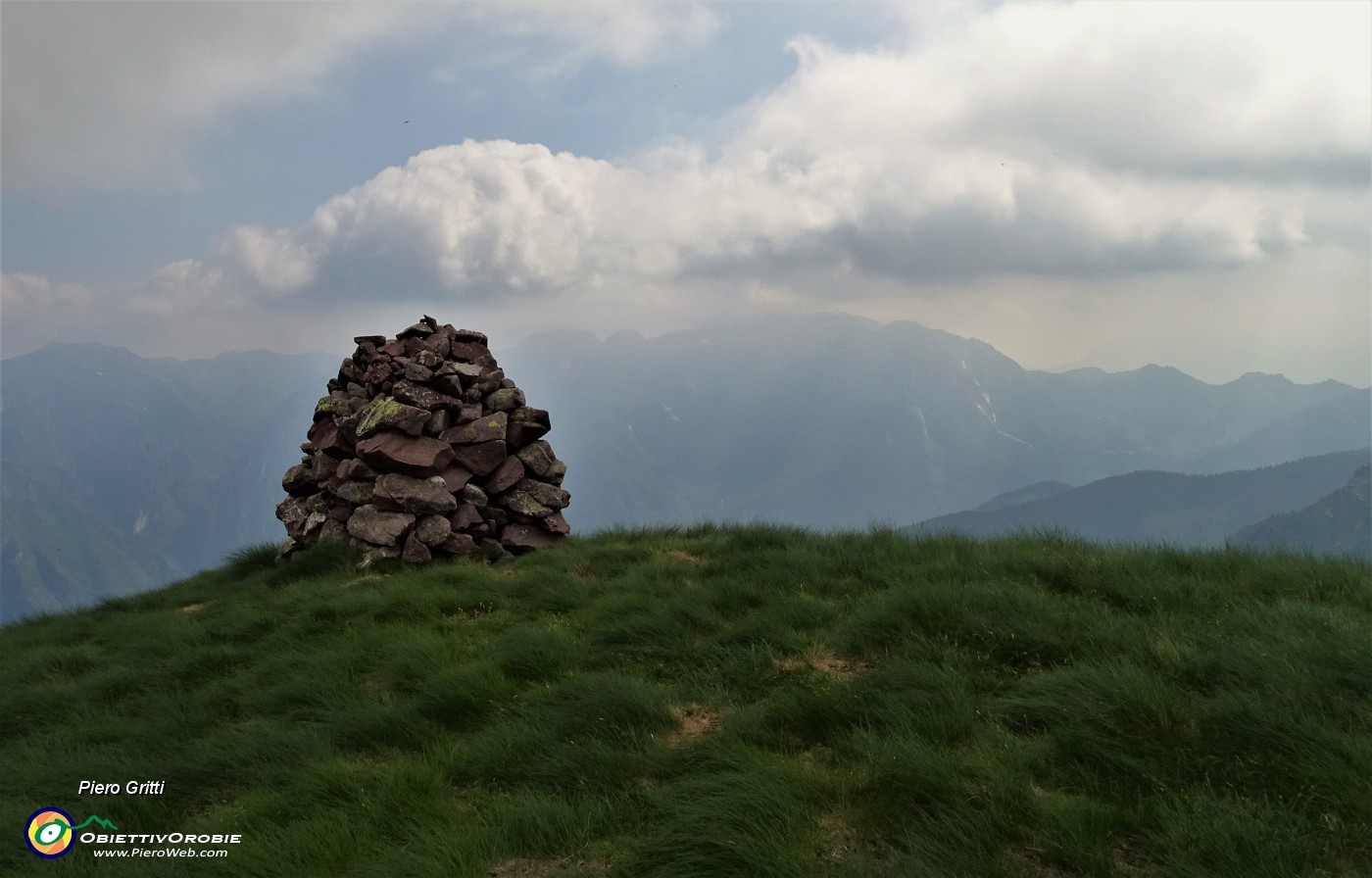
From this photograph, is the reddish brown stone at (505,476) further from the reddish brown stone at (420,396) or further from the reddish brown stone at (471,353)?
the reddish brown stone at (471,353)

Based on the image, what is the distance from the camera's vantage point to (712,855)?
4543 millimetres

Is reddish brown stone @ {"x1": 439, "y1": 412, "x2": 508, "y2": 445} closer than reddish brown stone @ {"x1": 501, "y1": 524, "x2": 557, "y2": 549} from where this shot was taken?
No

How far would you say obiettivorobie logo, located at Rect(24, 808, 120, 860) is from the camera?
5609 millimetres

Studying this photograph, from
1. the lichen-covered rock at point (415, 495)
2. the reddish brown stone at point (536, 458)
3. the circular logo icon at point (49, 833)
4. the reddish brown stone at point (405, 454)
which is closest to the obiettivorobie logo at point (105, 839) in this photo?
the circular logo icon at point (49, 833)

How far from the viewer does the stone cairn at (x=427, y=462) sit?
14797mm

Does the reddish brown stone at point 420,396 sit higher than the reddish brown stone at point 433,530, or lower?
higher

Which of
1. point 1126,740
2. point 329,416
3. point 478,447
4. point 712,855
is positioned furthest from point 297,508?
point 1126,740

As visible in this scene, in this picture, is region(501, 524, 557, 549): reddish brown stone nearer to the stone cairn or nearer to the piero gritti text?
the stone cairn

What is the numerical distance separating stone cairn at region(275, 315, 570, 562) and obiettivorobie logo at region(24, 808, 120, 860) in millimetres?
8401

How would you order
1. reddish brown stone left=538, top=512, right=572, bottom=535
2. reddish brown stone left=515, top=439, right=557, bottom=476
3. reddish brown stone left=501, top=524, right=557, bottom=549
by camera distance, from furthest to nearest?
1. reddish brown stone left=515, top=439, right=557, bottom=476
2. reddish brown stone left=538, top=512, right=572, bottom=535
3. reddish brown stone left=501, top=524, right=557, bottom=549

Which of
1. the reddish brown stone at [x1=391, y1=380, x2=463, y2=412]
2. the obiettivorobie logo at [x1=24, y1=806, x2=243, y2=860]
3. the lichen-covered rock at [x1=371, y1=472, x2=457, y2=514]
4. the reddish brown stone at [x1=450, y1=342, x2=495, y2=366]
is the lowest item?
the obiettivorobie logo at [x1=24, y1=806, x2=243, y2=860]

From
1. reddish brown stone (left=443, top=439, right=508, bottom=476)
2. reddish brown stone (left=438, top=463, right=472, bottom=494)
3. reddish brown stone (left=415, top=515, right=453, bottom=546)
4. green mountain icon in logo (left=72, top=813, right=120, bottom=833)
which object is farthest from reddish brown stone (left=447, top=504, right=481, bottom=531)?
green mountain icon in logo (left=72, top=813, right=120, bottom=833)

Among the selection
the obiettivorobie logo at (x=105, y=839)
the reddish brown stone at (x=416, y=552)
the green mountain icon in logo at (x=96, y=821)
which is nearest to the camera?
the obiettivorobie logo at (x=105, y=839)

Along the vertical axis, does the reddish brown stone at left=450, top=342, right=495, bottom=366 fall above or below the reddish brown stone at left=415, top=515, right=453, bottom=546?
above
